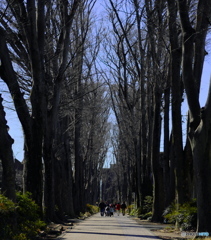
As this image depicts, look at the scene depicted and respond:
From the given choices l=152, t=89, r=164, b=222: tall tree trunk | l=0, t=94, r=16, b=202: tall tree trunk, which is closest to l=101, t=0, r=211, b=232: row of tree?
l=152, t=89, r=164, b=222: tall tree trunk

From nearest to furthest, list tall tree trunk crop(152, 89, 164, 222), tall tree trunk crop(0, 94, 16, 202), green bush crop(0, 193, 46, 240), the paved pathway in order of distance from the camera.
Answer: green bush crop(0, 193, 46, 240), tall tree trunk crop(0, 94, 16, 202), the paved pathway, tall tree trunk crop(152, 89, 164, 222)

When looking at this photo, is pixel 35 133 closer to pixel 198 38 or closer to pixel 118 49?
pixel 198 38

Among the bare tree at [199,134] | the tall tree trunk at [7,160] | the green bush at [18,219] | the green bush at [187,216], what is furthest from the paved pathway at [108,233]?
the tall tree trunk at [7,160]

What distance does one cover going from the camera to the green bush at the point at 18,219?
1037cm

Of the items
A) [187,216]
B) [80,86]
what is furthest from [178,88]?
[80,86]

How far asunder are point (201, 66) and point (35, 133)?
6.58m

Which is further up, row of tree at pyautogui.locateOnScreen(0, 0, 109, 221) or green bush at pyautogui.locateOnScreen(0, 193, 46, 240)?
row of tree at pyautogui.locateOnScreen(0, 0, 109, 221)

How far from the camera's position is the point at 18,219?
42.4 feet

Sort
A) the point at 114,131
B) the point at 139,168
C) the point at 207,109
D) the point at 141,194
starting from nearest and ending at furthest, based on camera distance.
→ the point at 207,109
the point at 141,194
the point at 139,168
the point at 114,131

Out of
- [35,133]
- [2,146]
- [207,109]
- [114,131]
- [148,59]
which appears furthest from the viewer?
[114,131]

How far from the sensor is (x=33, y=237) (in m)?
14.0

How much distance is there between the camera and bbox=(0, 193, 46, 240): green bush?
10.4 metres

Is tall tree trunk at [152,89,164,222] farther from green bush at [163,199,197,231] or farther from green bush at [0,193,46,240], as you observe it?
green bush at [0,193,46,240]

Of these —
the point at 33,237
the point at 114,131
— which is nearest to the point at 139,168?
the point at 33,237
